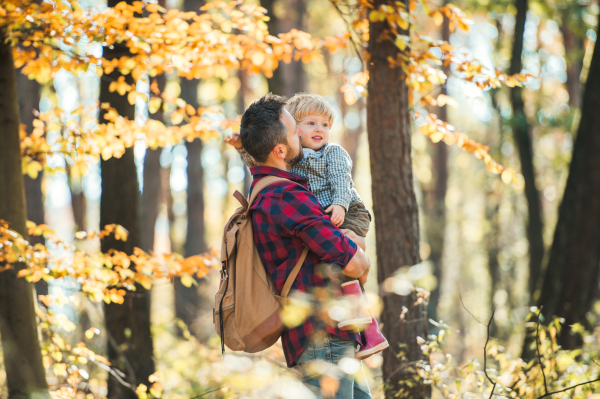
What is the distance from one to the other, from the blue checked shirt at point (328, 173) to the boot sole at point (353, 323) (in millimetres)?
642

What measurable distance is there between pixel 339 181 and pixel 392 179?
177 centimetres

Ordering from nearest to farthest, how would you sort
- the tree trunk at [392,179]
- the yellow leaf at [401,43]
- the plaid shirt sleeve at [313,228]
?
the plaid shirt sleeve at [313,228] < the yellow leaf at [401,43] < the tree trunk at [392,179]

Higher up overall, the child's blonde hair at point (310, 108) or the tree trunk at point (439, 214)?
the child's blonde hair at point (310, 108)

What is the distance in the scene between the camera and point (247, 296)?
249 centimetres

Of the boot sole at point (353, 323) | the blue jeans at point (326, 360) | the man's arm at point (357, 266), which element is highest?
the man's arm at point (357, 266)

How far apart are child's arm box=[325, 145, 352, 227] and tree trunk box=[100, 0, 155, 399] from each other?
8.93 feet

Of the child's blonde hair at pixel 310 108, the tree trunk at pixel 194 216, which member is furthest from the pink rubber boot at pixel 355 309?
the tree trunk at pixel 194 216

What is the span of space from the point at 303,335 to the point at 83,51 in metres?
3.38

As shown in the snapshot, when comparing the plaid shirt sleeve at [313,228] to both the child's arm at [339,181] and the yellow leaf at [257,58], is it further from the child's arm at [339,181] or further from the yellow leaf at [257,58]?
the yellow leaf at [257,58]

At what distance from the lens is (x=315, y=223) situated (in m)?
2.40

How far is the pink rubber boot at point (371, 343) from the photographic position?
2576 millimetres

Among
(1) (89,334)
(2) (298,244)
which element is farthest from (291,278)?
(1) (89,334)

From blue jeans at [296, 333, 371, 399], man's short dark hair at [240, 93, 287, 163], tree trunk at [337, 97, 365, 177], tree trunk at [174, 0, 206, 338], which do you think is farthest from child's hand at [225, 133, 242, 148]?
tree trunk at [337, 97, 365, 177]

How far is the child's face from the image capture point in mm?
2979
